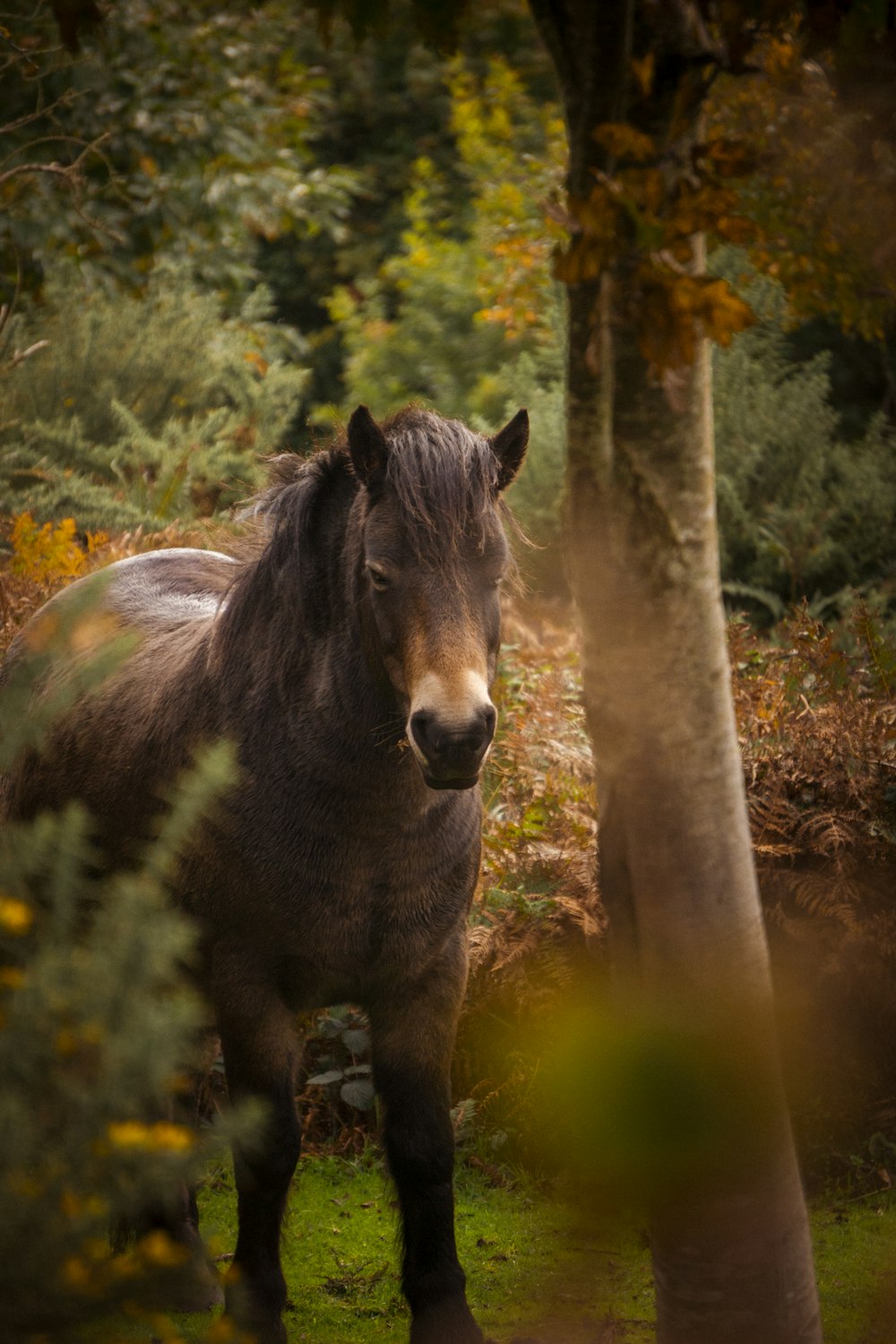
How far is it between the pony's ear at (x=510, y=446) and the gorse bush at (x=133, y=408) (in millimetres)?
4628

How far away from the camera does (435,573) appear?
2768mm

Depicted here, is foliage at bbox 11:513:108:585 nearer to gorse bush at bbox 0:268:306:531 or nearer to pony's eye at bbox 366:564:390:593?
gorse bush at bbox 0:268:306:531

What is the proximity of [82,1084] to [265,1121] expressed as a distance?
1.33m

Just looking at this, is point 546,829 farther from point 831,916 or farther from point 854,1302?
point 854,1302

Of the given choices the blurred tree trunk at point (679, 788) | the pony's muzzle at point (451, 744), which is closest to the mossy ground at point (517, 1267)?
the blurred tree trunk at point (679, 788)

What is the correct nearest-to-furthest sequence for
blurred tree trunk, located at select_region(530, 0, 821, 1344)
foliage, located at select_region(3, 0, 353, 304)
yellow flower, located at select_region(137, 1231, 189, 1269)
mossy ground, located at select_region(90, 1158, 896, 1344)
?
yellow flower, located at select_region(137, 1231, 189, 1269), blurred tree trunk, located at select_region(530, 0, 821, 1344), mossy ground, located at select_region(90, 1158, 896, 1344), foliage, located at select_region(3, 0, 353, 304)

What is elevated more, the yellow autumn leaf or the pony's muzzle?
the yellow autumn leaf

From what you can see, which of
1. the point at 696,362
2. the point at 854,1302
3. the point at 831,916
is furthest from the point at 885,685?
the point at 696,362

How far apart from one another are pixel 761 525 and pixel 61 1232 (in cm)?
733

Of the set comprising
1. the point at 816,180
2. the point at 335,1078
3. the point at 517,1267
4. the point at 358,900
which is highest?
the point at 816,180

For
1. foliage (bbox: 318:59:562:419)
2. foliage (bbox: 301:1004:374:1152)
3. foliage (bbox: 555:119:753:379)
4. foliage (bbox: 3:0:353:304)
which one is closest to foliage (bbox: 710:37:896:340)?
foliage (bbox: 555:119:753:379)

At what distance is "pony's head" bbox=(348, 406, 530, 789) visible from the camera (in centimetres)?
256

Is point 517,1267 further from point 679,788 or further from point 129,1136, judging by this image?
point 129,1136

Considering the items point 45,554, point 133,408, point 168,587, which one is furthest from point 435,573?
point 133,408
